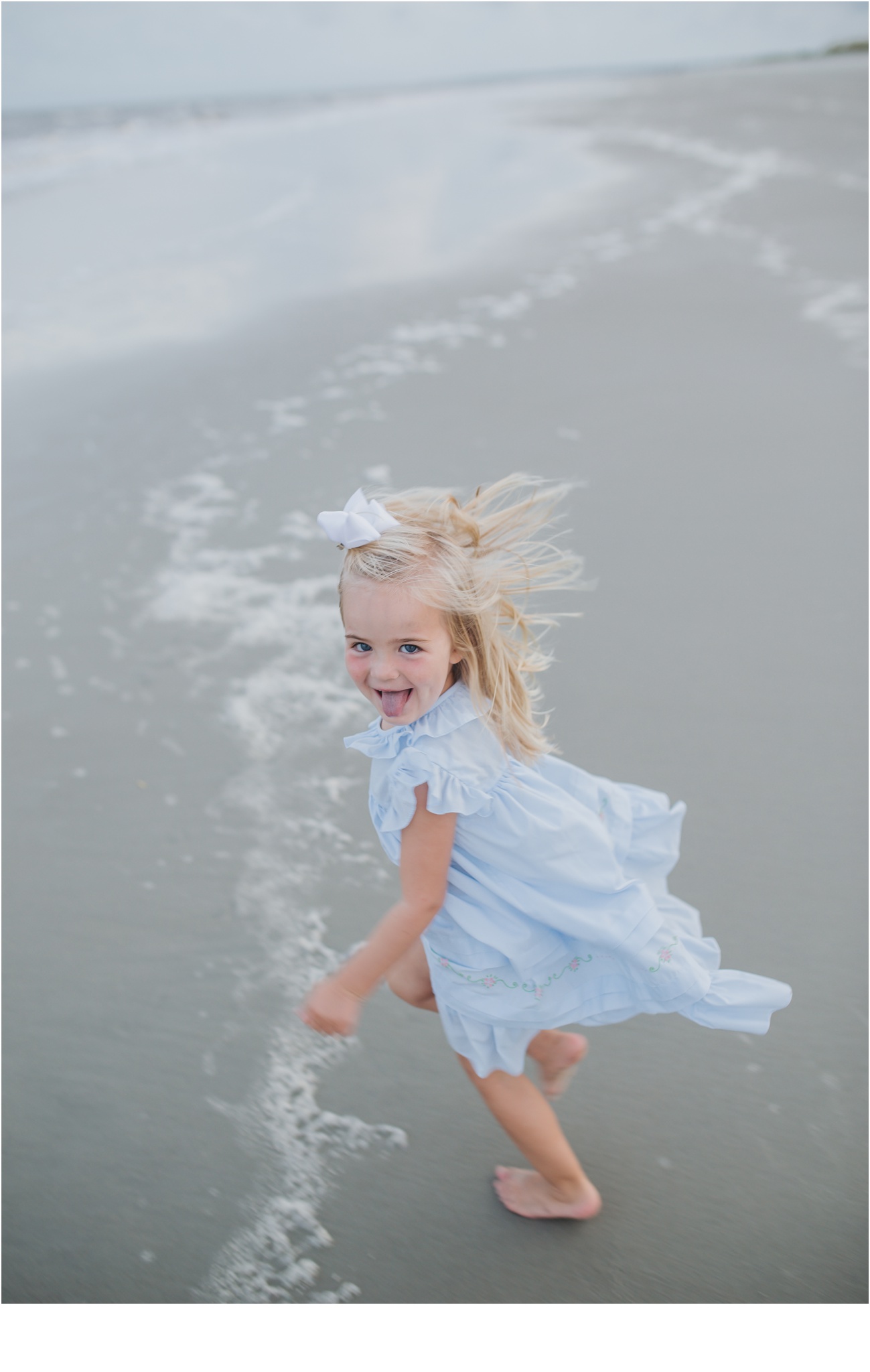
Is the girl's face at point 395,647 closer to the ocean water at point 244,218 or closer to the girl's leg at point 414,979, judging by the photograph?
the girl's leg at point 414,979

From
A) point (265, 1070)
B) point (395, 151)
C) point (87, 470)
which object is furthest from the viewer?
point (395, 151)

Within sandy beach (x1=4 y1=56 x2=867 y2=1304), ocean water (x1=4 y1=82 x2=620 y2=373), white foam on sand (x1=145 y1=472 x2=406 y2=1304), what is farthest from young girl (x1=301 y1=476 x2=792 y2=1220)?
ocean water (x1=4 y1=82 x2=620 y2=373)

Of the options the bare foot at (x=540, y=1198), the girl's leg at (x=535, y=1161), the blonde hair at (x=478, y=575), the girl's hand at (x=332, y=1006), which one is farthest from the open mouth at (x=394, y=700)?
the bare foot at (x=540, y=1198)

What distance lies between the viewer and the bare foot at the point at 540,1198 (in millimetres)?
1987

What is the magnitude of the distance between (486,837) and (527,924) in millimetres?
184

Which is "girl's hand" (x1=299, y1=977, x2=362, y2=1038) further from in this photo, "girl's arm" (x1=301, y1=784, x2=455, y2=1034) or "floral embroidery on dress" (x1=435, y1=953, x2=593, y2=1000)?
"floral embroidery on dress" (x1=435, y1=953, x2=593, y2=1000)

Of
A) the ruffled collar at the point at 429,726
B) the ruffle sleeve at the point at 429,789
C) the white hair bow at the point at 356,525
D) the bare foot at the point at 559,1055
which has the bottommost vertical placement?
the bare foot at the point at 559,1055

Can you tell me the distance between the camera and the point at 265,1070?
7.70 feet

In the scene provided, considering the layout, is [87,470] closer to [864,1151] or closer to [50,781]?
[50,781]

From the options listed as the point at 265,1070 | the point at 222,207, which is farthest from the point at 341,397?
the point at 222,207

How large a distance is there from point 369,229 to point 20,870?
8.84 metres

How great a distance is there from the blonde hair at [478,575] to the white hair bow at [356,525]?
0.04 ft

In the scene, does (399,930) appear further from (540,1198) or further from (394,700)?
(540,1198)

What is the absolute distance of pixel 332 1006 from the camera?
1639 mm
